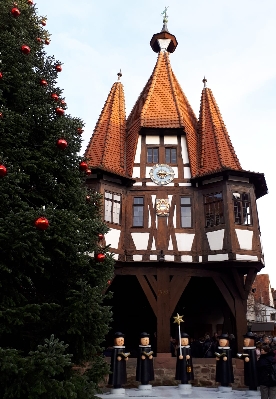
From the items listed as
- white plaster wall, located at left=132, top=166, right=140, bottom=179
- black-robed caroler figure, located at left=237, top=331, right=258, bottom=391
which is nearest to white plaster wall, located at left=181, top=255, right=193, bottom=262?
white plaster wall, located at left=132, top=166, right=140, bottom=179

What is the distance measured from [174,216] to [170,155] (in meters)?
2.75

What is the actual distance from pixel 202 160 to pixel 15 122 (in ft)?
33.8

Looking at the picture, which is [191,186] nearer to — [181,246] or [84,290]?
[181,246]

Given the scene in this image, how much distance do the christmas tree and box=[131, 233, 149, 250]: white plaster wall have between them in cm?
620

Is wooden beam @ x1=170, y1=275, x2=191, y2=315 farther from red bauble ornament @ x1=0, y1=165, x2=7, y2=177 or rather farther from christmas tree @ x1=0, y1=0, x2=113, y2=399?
→ red bauble ornament @ x1=0, y1=165, x2=7, y2=177

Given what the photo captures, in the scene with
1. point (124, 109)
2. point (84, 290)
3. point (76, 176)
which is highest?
point (124, 109)

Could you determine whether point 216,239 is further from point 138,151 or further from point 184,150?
point 138,151

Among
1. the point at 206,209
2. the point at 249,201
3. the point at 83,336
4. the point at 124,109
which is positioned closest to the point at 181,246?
the point at 206,209

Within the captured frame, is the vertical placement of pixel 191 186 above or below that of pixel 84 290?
above

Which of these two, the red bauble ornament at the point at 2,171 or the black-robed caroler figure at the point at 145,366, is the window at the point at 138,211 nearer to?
the black-robed caroler figure at the point at 145,366

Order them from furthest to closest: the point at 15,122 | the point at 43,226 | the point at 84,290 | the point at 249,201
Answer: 1. the point at 249,201
2. the point at 15,122
3. the point at 84,290
4. the point at 43,226

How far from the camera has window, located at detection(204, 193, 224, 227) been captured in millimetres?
14750

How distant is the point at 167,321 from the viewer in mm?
13766

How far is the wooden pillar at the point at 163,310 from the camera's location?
13500mm
